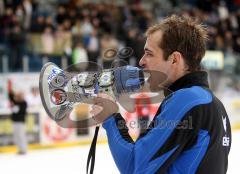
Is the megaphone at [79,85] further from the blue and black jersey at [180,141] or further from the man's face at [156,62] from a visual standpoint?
the blue and black jersey at [180,141]

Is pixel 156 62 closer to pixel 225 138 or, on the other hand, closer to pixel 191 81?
pixel 191 81

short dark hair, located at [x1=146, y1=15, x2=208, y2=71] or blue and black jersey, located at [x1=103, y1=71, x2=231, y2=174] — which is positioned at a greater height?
short dark hair, located at [x1=146, y1=15, x2=208, y2=71]

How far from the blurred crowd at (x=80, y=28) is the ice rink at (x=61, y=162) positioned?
1.90 metres

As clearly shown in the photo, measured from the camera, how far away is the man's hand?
6.08 feet

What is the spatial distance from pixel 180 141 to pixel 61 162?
661 centimetres

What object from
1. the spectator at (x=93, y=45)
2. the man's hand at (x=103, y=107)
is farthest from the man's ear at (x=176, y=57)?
the spectator at (x=93, y=45)

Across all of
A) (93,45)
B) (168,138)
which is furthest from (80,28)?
(168,138)

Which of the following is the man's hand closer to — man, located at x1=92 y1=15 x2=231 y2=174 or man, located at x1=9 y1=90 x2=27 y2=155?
man, located at x1=92 y1=15 x2=231 y2=174

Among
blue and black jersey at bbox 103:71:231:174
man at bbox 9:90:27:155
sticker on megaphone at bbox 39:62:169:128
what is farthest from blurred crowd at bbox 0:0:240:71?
blue and black jersey at bbox 103:71:231:174

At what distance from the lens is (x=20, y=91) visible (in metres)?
10.4

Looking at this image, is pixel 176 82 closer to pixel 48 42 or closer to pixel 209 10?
pixel 48 42

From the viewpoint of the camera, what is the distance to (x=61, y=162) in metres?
8.16

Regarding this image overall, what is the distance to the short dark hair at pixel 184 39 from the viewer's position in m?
1.82

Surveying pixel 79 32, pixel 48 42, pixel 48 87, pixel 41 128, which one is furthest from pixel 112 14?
pixel 48 87
